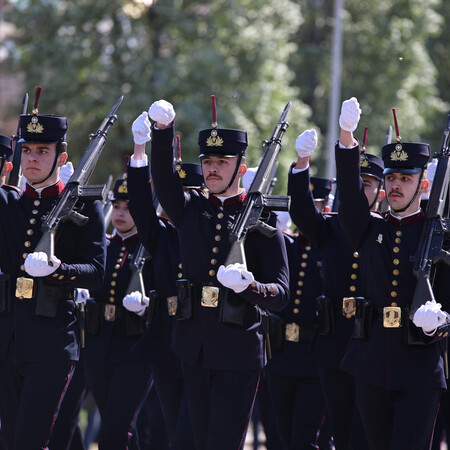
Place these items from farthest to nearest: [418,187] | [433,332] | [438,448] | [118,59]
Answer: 1. [118,59]
2. [438,448]
3. [418,187]
4. [433,332]

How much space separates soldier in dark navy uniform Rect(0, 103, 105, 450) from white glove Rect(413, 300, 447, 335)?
A: 1937 millimetres

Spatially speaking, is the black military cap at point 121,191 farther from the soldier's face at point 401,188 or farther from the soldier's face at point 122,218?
the soldier's face at point 401,188

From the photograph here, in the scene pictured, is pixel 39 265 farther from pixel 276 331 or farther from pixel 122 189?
pixel 276 331

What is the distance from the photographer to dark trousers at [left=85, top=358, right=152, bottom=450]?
7414mm

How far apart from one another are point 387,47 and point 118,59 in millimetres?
7247

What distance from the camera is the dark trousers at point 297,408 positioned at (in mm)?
7543

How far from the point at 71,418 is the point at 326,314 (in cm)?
191

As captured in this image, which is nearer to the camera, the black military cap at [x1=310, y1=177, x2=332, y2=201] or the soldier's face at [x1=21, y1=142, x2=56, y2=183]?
the soldier's face at [x1=21, y1=142, x2=56, y2=183]

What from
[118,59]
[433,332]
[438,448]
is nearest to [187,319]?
[433,332]

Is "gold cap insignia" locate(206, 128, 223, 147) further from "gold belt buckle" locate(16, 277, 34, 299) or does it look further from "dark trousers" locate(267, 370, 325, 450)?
"dark trousers" locate(267, 370, 325, 450)

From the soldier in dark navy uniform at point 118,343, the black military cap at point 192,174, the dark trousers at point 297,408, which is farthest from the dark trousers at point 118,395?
the black military cap at point 192,174

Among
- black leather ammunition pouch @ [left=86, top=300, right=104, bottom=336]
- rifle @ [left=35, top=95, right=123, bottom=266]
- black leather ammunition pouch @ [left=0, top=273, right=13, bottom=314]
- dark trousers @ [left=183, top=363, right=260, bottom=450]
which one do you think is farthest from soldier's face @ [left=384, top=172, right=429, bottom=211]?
black leather ammunition pouch @ [left=86, top=300, right=104, bottom=336]

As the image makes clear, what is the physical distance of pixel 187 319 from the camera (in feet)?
20.7

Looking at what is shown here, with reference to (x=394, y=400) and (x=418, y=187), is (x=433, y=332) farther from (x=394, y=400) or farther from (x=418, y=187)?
(x=418, y=187)
